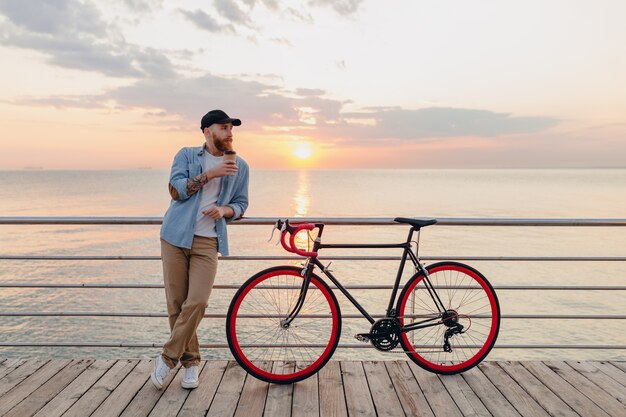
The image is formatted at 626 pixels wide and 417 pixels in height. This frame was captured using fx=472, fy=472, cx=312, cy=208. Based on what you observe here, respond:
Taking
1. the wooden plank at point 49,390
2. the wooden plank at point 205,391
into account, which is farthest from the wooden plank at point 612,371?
the wooden plank at point 49,390

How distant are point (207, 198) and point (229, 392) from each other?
121 centimetres

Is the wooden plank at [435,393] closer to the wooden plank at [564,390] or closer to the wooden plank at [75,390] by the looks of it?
the wooden plank at [564,390]

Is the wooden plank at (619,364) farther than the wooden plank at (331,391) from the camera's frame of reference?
Yes

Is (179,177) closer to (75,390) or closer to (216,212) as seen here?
(216,212)

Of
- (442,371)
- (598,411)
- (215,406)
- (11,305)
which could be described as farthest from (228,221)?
(11,305)

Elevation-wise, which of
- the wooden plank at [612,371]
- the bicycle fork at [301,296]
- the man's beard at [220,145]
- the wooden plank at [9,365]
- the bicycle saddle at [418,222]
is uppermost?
the man's beard at [220,145]

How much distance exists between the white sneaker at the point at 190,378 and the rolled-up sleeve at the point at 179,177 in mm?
1088

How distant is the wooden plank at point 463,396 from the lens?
8.82ft

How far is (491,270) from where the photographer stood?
91.4ft

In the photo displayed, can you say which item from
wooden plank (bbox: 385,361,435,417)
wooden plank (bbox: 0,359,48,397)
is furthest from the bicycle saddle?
wooden plank (bbox: 0,359,48,397)

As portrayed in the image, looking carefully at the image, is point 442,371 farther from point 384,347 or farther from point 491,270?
point 491,270

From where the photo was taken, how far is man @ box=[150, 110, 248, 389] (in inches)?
113

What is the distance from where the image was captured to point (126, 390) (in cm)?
292

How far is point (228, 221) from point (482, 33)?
18861mm
